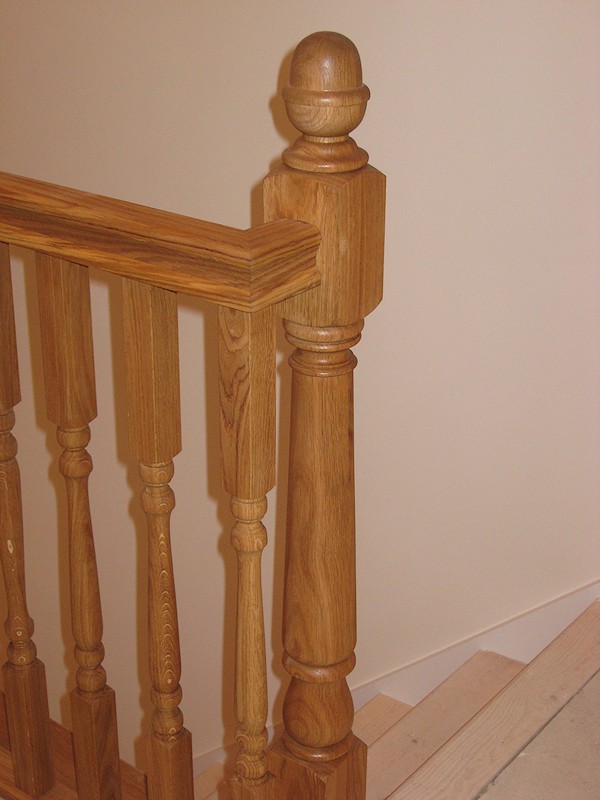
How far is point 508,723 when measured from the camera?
1.50 meters

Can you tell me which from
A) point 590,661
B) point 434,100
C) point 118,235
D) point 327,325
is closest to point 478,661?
point 590,661

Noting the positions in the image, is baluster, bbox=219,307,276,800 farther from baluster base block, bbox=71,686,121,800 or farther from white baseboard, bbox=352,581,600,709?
white baseboard, bbox=352,581,600,709

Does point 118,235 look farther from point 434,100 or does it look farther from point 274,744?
point 434,100

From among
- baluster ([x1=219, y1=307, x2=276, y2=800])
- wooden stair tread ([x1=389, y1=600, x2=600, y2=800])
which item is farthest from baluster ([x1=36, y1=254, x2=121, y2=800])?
wooden stair tread ([x1=389, y1=600, x2=600, y2=800])

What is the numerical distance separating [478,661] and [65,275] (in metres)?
1.44

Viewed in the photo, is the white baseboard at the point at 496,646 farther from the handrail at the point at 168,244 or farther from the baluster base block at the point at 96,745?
the handrail at the point at 168,244

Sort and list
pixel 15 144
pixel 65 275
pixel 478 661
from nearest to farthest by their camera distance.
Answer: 1. pixel 65 275
2. pixel 478 661
3. pixel 15 144

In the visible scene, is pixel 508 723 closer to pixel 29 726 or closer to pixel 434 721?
pixel 434 721

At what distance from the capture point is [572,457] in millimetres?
1947

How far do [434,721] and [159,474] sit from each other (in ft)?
3.81

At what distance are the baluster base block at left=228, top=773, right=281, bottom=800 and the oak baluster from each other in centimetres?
37

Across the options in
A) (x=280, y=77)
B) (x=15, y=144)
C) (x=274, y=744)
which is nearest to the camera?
(x=274, y=744)

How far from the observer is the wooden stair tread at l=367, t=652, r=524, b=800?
1.89 m

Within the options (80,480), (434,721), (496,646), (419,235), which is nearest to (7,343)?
(80,480)
